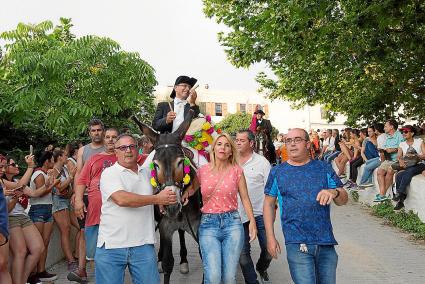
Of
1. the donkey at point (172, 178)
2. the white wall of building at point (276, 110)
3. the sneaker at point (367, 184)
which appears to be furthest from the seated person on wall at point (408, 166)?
the white wall of building at point (276, 110)

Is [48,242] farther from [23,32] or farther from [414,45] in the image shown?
[414,45]

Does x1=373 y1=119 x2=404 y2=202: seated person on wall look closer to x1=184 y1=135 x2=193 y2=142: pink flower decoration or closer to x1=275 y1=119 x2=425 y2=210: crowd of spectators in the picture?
x1=275 y1=119 x2=425 y2=210: crowd of spectators

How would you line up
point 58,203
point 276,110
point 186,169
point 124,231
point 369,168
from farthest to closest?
point 276,110
point 369,168
point 58,203
point 186,169
point 124,231

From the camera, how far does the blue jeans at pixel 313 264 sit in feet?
15.5

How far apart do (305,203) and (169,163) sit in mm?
1736

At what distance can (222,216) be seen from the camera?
5613mm

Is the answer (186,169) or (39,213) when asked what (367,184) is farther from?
(186,169)

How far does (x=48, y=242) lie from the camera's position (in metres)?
7.98

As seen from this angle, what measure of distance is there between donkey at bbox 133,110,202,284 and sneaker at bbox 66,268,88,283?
1.35 meters

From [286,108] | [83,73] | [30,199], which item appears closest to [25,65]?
[83,73]

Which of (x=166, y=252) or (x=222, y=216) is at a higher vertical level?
(x=222, y=216)

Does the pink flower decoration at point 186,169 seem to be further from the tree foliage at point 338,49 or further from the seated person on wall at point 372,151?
the seated person on wall at point 372,151

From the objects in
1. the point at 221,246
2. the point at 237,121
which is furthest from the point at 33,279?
the point at 237,121

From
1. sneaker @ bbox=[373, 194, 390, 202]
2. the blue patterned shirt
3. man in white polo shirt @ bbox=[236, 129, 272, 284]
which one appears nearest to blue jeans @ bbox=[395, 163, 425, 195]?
sneaker @ bbox=[373, 194, 390, 202]
